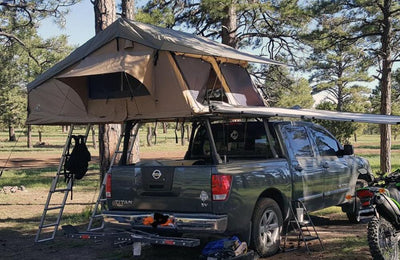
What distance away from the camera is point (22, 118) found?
4153cm

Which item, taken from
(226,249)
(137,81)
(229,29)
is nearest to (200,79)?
(137,81)

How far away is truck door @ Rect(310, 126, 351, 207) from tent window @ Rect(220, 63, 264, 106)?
115 cm

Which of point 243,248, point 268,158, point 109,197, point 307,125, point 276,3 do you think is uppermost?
point 276,3

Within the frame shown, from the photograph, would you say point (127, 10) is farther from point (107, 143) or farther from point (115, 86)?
point (115, 86)

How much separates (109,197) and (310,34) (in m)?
10.7

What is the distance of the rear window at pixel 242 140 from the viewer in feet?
23.4

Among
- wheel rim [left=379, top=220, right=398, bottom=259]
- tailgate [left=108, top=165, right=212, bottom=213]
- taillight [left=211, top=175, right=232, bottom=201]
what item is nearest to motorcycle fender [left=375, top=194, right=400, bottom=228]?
wheel rim [left=379, top=220, right=398, bottom=259]

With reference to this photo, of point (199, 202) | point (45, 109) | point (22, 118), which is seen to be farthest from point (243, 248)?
point (22, 118)

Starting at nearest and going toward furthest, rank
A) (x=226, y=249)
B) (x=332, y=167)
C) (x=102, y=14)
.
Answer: (x=226, y=249), (x=332, y=167), (x=102, y=14)

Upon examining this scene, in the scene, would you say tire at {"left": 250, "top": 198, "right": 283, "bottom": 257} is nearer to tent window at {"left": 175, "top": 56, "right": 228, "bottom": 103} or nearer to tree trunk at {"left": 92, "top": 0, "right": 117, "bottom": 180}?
tent window at {"left": 175, "top": 56, "right": 228, "bottom": 103}

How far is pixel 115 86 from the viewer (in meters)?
6.90

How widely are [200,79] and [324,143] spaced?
9.08 feet

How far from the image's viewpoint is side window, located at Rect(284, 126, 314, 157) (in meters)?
7.23

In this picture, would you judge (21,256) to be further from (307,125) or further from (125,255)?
(307,125)
